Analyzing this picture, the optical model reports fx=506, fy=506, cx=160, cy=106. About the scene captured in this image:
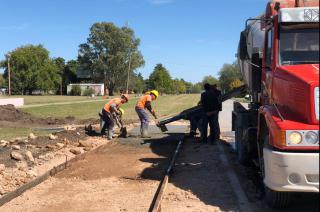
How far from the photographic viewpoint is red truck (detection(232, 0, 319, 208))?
6.10m

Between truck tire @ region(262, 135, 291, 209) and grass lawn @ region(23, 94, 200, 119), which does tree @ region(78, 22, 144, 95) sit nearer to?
grass lawn @ region(23, 94, 200, 119)

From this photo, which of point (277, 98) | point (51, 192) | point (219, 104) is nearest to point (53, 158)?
point (51, 192)

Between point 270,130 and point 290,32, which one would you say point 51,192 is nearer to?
point 270,130

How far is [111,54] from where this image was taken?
4254 inches

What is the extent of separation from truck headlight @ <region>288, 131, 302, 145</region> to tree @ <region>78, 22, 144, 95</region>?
10016 centimetres

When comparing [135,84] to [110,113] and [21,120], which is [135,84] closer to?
[21,120]

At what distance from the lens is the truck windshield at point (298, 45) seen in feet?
24.1

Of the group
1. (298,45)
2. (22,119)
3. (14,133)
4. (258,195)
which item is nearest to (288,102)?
(298,45)

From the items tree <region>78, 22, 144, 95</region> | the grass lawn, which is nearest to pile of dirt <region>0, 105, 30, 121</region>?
the grass lawn

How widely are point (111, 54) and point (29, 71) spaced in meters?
20.9

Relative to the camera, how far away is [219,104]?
49.8 ft

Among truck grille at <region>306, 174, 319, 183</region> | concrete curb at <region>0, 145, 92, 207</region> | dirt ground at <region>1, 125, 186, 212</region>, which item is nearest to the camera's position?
truck grille at <region>306, 174, 319, 183</region>

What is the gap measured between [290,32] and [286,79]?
1003 mm

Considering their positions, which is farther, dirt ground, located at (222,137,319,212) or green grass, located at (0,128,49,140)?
green grass, located at (0,128,49,140)
